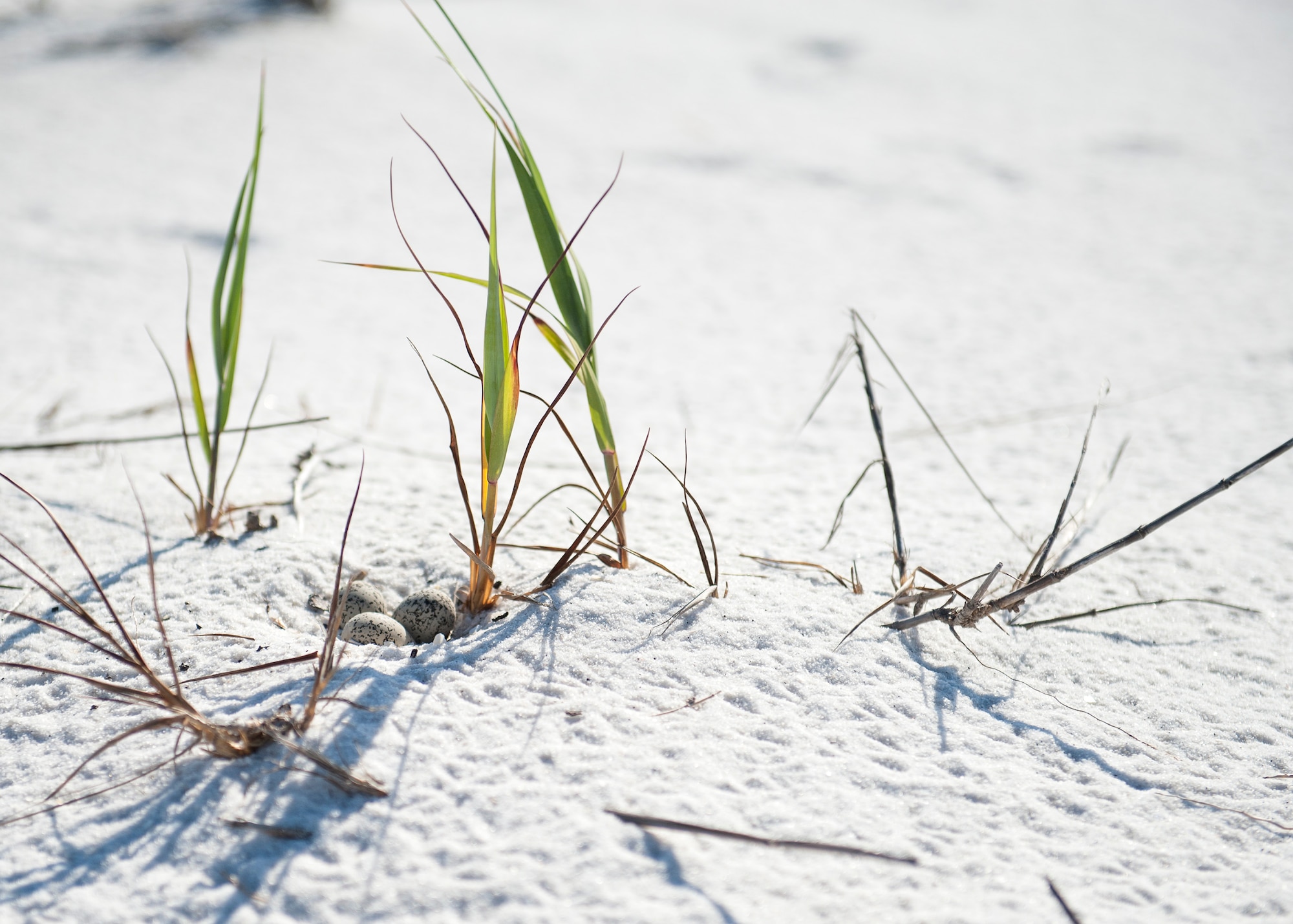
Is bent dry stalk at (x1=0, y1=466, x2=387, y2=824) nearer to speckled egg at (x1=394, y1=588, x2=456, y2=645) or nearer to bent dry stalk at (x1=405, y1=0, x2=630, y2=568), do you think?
speckled egg at (x1=394, y1=588, x2=456, y2=645)

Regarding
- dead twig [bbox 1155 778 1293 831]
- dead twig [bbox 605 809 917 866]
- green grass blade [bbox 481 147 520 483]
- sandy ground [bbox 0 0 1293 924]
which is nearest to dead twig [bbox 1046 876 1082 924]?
sandy ground [bbox 0 0 1293 924]

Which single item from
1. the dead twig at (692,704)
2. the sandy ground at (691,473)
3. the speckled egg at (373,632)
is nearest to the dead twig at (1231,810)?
the sandy ground at (691,473)

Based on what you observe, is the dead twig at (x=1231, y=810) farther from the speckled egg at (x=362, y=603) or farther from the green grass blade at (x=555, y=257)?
the speckled egg at (x=362, y=603)

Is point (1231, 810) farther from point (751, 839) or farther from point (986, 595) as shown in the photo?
point (751, 839)

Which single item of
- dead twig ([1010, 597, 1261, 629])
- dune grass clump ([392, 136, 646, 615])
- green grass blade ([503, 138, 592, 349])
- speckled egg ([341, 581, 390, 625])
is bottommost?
speckled egg ([341, 581, 390, 625])

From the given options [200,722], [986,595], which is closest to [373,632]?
[200,722]

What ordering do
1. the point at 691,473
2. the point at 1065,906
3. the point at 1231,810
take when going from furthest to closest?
the point at 691,473 → the point at 1231,810 → the point at 1065,906
